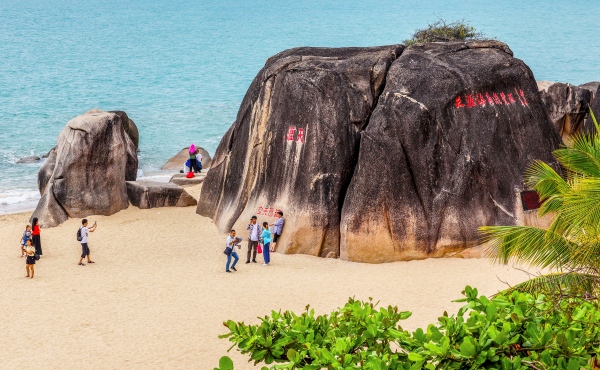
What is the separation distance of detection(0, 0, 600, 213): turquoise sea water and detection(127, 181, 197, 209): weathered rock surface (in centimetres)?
634

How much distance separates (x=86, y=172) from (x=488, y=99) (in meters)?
10.6

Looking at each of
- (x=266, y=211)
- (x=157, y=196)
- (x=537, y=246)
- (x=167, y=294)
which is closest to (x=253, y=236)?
(x=266, y=211)

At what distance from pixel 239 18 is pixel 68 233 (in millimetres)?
90165

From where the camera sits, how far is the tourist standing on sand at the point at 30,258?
66.9 ft

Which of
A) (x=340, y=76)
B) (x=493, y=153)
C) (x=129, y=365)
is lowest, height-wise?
(x=129, y=365)

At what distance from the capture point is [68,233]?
79.4 ft

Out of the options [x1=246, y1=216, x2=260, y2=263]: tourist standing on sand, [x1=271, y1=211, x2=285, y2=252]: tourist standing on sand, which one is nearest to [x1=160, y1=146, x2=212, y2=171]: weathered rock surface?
[x1=271, y1=211, x2=285, y2=252]: tourist standing on sand

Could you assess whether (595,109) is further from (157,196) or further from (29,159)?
(29,159)

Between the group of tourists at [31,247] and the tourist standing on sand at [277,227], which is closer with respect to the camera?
the group of tourists at [31,247]

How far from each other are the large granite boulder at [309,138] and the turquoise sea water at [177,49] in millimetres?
11754

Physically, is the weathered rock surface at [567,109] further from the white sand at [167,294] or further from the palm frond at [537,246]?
the palm frond at [537,246]

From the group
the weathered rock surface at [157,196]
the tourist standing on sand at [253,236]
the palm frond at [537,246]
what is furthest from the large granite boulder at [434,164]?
the weathered rock surface at [157,196]

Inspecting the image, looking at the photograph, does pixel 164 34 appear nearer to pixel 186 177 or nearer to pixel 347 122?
pixel 186 177

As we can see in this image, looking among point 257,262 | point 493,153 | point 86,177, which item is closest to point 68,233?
point 86,177
